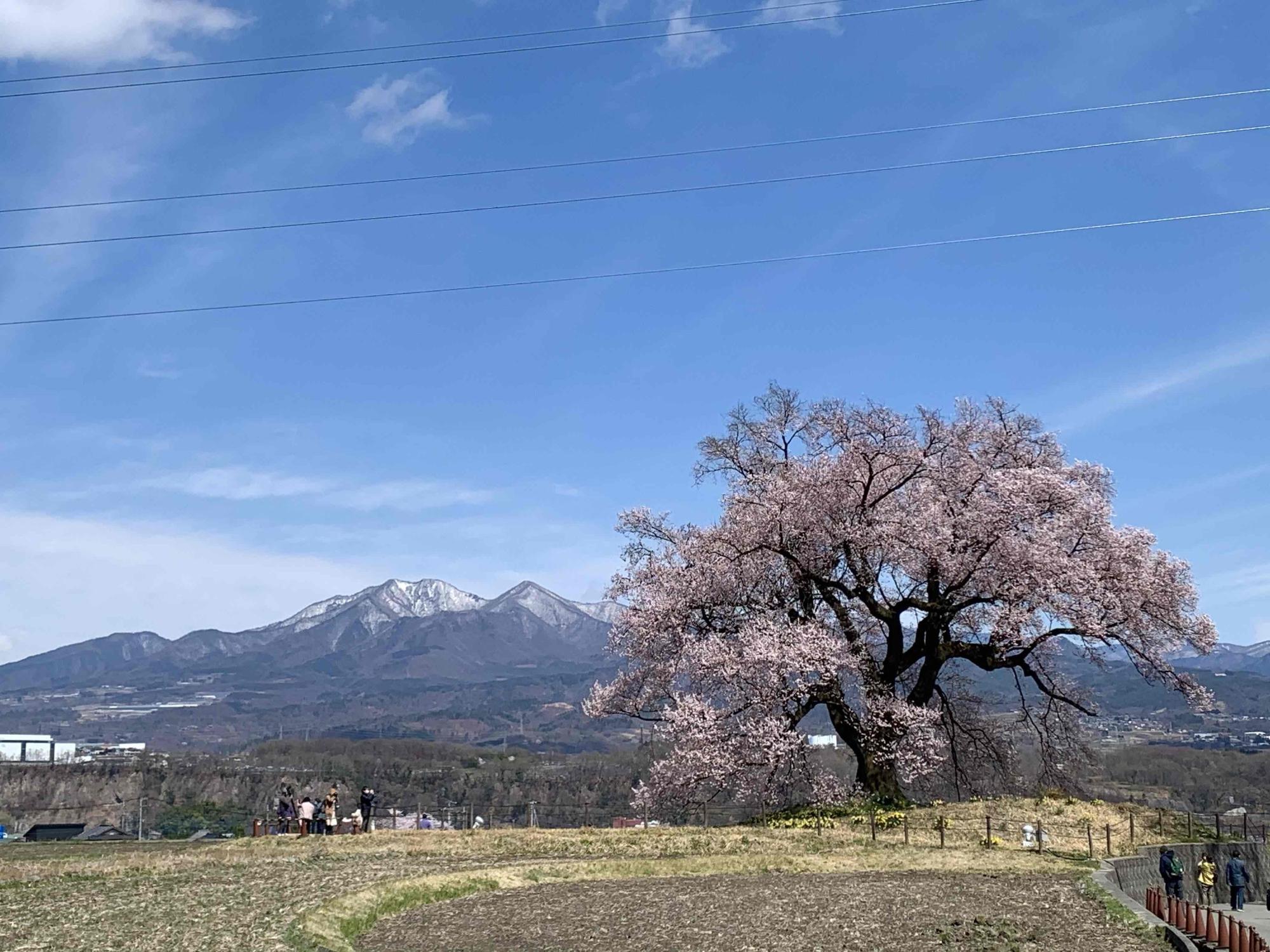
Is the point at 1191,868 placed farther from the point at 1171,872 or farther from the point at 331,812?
the point at 331,812

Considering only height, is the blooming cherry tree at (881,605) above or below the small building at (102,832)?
above

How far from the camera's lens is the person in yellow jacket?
3303 cm

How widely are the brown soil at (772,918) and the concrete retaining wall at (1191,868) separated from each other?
3.79 meters

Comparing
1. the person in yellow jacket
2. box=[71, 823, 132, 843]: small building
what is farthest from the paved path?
box=[71, 823, 132, 843]: small building

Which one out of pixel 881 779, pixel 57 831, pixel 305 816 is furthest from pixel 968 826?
pixel 57 831

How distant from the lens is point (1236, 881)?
3178cm

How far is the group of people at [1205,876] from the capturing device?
3052cm

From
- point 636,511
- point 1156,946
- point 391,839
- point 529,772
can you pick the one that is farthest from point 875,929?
point 529,772

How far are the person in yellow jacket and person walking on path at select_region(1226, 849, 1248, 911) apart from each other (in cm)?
55

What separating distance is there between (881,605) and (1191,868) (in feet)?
38.8

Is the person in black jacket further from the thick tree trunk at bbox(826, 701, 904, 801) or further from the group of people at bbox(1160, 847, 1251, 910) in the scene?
the group of people at bbox(1160, 847, 1251, 910)

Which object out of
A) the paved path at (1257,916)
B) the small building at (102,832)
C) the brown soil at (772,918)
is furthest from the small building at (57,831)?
the paved path at (1257,916)

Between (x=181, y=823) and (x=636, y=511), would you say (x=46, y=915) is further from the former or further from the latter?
(x=181, y=823)

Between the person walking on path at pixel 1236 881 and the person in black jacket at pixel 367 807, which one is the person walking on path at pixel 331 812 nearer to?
the person in black jacket at pixel 367 807
